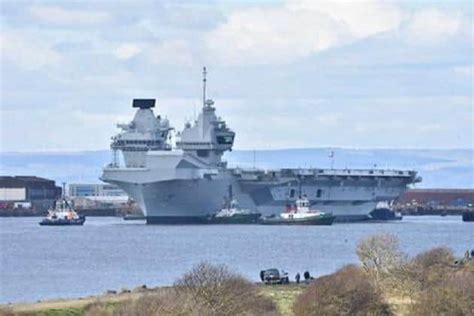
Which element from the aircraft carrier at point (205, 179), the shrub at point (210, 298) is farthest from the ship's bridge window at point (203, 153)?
the shrub at point (210, 298)

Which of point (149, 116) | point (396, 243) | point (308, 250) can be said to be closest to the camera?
point (396, 243)

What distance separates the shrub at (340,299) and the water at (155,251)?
14719 millimetres

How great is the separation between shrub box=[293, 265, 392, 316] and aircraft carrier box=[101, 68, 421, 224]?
285ft

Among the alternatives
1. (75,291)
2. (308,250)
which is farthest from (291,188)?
(75,291)

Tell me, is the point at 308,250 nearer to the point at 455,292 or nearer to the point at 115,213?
the point at 455,292

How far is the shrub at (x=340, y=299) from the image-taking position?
4541 centimetres

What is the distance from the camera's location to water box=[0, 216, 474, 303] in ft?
230

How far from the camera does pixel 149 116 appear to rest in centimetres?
14788

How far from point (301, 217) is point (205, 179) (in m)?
7.97

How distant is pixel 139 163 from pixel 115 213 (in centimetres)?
4857

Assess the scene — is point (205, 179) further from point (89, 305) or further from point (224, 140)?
point (89, 305)

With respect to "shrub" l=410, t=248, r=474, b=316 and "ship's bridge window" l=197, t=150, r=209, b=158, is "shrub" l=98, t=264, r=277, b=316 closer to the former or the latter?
"shrub" l=410, t=248, r=474, b=316

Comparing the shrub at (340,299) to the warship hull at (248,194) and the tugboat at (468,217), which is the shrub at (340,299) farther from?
the tugboat at (468,217)

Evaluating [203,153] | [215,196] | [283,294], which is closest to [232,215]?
[215,196]
